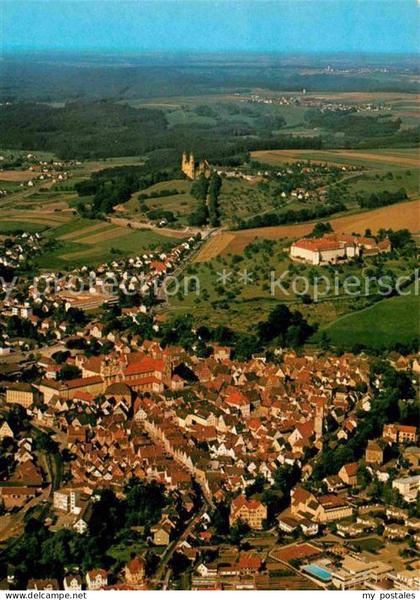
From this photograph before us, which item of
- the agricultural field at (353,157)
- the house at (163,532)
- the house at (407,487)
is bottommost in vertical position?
the house at (163,532)

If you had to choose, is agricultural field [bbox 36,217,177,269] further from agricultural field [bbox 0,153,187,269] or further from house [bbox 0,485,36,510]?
house [bbox 0,485,36,510]

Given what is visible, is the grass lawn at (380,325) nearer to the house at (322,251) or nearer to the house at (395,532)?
the house at (322,251)

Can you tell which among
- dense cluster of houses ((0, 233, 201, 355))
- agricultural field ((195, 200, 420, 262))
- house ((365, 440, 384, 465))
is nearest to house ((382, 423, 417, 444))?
house ((365, 440, 384, 465))

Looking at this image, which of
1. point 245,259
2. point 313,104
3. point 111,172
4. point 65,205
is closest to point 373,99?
point 313,104

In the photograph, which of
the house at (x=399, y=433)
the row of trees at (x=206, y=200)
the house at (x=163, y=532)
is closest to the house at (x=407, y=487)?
the house at (x=399, y=433)

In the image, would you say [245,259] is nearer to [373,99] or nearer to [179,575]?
[179,575]

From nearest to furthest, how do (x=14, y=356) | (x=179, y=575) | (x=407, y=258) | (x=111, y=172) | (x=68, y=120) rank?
(x=179, y=575) < (x=14, y=356) < (x=407, y=258) < (x=111, y=172) < (x=68, y=120)
